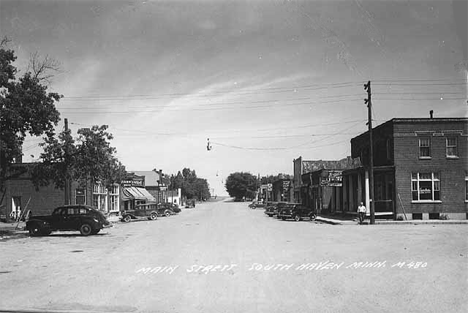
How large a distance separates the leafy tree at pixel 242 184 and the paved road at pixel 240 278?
16367 cm

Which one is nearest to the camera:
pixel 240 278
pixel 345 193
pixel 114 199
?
pixel 240 278

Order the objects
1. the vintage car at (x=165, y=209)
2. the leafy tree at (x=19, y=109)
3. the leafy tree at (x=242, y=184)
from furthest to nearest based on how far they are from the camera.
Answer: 1. the leafy tree at (x=242, y=184)
2. the vintage car at (x=165, y=209)
3. the leafy tree at (x=19, y=109)

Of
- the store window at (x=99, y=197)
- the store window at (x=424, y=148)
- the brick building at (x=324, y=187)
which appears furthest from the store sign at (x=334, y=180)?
the store window at (x=99, y=197)

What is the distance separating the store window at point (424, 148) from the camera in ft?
118

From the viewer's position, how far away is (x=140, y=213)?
4488 cm

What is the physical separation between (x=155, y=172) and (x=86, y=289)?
101881 millimetres

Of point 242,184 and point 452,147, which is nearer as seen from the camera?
point 452,147

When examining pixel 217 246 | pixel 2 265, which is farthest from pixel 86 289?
pixel 217 246

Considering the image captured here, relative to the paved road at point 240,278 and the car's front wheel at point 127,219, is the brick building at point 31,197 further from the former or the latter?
the paved road at point 240,278

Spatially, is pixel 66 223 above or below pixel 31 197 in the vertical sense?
below

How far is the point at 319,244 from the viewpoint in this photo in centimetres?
1850

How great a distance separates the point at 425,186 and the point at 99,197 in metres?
33.2

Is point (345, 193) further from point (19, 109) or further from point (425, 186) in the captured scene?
point (19, 109)

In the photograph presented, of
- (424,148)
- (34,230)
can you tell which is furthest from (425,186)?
(34,230)
